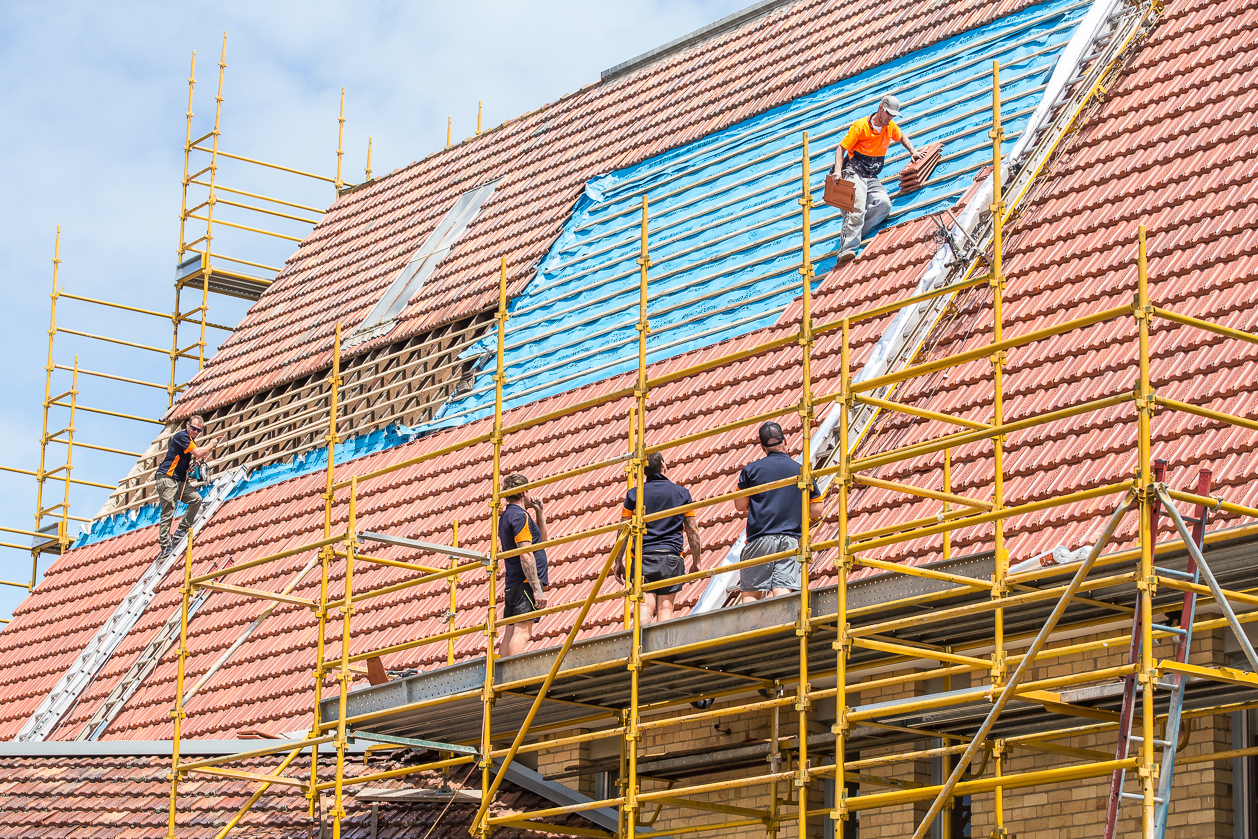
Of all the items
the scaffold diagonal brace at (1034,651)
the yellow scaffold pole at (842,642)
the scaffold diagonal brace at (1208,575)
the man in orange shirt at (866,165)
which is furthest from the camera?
the man in orange shirt at (866,165)

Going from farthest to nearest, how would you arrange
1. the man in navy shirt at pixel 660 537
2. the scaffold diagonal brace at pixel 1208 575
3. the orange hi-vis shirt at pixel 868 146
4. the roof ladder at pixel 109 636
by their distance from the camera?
the roof ladder at pixel 109 636, the orange hi-vis shirt at pixel 868 146, the man in navy shirt at pixel 660 537, the scaffold diagonal brace at pixel 1208 575

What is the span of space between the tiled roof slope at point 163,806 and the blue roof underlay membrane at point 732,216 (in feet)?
12.6

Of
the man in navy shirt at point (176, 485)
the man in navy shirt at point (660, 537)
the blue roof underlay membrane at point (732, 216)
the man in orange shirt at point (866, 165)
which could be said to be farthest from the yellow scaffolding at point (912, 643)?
the man in navy shirt at point (176, 485)

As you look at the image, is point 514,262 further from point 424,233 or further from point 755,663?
point 755,663

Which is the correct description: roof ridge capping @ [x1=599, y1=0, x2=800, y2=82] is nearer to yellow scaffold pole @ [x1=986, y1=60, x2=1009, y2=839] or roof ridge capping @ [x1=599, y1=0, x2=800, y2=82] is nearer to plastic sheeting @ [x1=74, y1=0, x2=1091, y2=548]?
plastic sheeting @ [x1=74, y1=0, x2=1091, y2=548]

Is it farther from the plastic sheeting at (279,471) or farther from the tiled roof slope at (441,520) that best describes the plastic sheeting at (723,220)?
the tiled roof slope at (441,520)

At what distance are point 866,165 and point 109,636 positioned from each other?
8.28 metres

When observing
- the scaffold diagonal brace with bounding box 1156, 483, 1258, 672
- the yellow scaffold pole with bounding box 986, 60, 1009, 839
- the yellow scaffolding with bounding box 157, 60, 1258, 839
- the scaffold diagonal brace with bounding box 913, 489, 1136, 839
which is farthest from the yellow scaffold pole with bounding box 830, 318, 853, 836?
the scaffold diagonal brace with bounding box 1156, 483, 1258, 672

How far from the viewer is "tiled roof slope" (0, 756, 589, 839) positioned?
491 inches

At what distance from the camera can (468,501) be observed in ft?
47.9

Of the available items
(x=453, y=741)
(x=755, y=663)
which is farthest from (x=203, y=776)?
(x=755, y=663)

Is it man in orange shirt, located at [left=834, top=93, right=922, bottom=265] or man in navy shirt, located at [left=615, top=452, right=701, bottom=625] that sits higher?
man in orange shirt, located at [left=834, top=93, right=922, bottom=265]

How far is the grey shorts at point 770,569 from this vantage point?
10016 mm

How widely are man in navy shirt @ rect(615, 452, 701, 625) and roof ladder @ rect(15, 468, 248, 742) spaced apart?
300 inches
